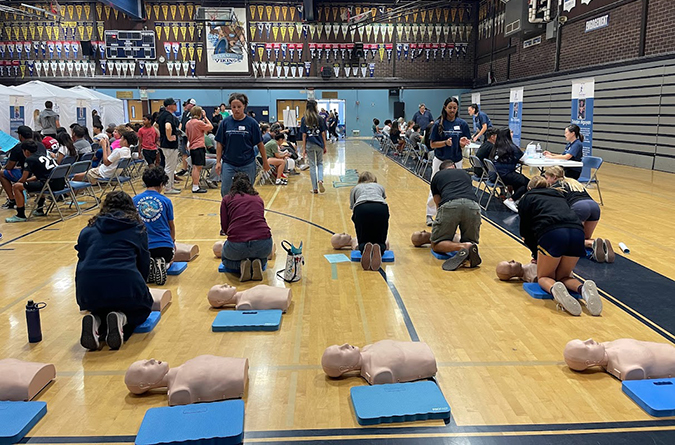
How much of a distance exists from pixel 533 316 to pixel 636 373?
109cm

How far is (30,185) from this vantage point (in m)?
7.77

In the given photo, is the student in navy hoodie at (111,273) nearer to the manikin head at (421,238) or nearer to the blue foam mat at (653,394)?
the blue foam mat at (653,394)

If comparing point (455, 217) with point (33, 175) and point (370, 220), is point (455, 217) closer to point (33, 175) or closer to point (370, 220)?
point (370, 220)

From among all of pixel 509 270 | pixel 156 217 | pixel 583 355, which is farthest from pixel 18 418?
pixel 509 270

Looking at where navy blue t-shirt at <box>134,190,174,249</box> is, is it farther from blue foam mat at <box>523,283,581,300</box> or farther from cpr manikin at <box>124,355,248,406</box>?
blue foam mat at <box>523,283,581,300</box>

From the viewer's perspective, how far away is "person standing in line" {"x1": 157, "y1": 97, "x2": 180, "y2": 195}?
985 centimetres

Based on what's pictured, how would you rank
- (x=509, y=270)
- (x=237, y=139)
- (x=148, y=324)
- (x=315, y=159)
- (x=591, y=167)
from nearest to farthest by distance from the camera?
(x=148, y=324)
(x=509, y=270)
(x=237, y=139)
(x=591, y=167)
(x=315, y=159)

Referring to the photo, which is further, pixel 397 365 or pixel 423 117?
pixel 423 117

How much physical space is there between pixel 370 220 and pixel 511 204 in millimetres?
3987

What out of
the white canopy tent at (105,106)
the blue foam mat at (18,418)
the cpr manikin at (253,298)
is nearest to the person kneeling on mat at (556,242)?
the cpr manikin at (253,298)

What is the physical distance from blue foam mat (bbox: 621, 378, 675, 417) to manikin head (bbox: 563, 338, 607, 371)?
0.70 feet

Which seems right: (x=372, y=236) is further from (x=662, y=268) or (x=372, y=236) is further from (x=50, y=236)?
(x=50, y=236)

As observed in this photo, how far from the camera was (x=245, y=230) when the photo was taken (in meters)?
5.06

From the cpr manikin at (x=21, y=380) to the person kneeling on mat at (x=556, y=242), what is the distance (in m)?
3.67
